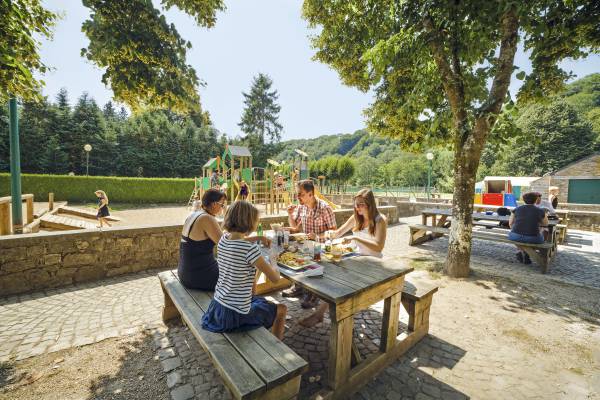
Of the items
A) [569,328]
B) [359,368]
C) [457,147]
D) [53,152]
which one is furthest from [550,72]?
[53,152]

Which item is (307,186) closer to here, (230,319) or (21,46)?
(230,319)

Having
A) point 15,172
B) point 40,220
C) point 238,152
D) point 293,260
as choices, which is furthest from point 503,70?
point 238,152

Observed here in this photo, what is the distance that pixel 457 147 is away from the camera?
4.76 m

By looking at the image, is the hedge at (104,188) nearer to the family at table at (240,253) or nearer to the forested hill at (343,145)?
the family at table at (240,253)

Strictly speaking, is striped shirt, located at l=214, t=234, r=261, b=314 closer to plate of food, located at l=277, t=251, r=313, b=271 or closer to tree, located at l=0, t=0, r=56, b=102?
plate of food, located at l=277, t=251, r=313, b=271

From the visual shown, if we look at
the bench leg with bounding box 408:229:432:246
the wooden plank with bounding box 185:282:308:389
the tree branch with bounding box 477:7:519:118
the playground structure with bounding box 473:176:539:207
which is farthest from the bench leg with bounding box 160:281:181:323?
the playground structure with bounding box 473:176:539:207

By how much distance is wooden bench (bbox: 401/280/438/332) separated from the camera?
9.39ft

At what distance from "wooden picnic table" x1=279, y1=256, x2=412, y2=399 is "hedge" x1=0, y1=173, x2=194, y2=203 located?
2129 cm

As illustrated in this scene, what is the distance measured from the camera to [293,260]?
8.68 ft

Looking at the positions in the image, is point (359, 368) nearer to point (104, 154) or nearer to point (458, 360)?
point (458, 360)

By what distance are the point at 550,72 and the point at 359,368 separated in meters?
5.75

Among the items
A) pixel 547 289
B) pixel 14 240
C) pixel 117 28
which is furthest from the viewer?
pixel 547 289

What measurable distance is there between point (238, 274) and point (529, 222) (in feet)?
20.1

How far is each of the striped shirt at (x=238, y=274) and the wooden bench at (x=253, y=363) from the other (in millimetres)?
215
